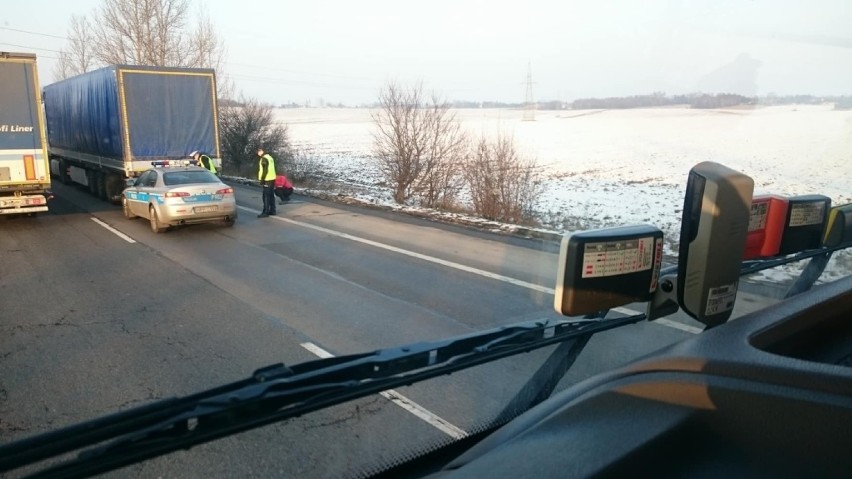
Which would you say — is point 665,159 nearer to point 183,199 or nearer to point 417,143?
point 417,143

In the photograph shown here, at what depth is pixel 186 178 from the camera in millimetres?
13766

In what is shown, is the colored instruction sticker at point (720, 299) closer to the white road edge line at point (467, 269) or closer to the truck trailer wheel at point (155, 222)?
the white road edge line at point (467, 269)

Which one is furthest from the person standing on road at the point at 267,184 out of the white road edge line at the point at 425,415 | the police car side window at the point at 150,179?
the white road edge line at the point at 425,415

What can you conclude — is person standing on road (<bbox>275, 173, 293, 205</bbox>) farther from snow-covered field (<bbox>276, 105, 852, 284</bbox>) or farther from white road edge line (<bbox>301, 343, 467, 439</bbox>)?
white road edge line (<bbox>301, 343, 467, 439</bbox>)

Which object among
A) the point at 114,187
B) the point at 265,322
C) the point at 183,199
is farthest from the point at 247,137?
the point at 265,322

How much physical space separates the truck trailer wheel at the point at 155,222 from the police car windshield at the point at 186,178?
658 mm

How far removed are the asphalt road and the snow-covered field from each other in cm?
374

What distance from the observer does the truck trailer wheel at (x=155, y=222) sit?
13.2m

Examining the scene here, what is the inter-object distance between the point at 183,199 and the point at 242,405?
12.4m

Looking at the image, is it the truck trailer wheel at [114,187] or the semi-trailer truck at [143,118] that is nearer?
the semi-trailer truck at [143,118]

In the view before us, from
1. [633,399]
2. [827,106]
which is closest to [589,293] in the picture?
[633,399]

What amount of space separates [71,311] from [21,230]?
7.97 metres

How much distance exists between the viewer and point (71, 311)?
284 inches

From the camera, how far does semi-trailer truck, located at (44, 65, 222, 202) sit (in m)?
16.8
